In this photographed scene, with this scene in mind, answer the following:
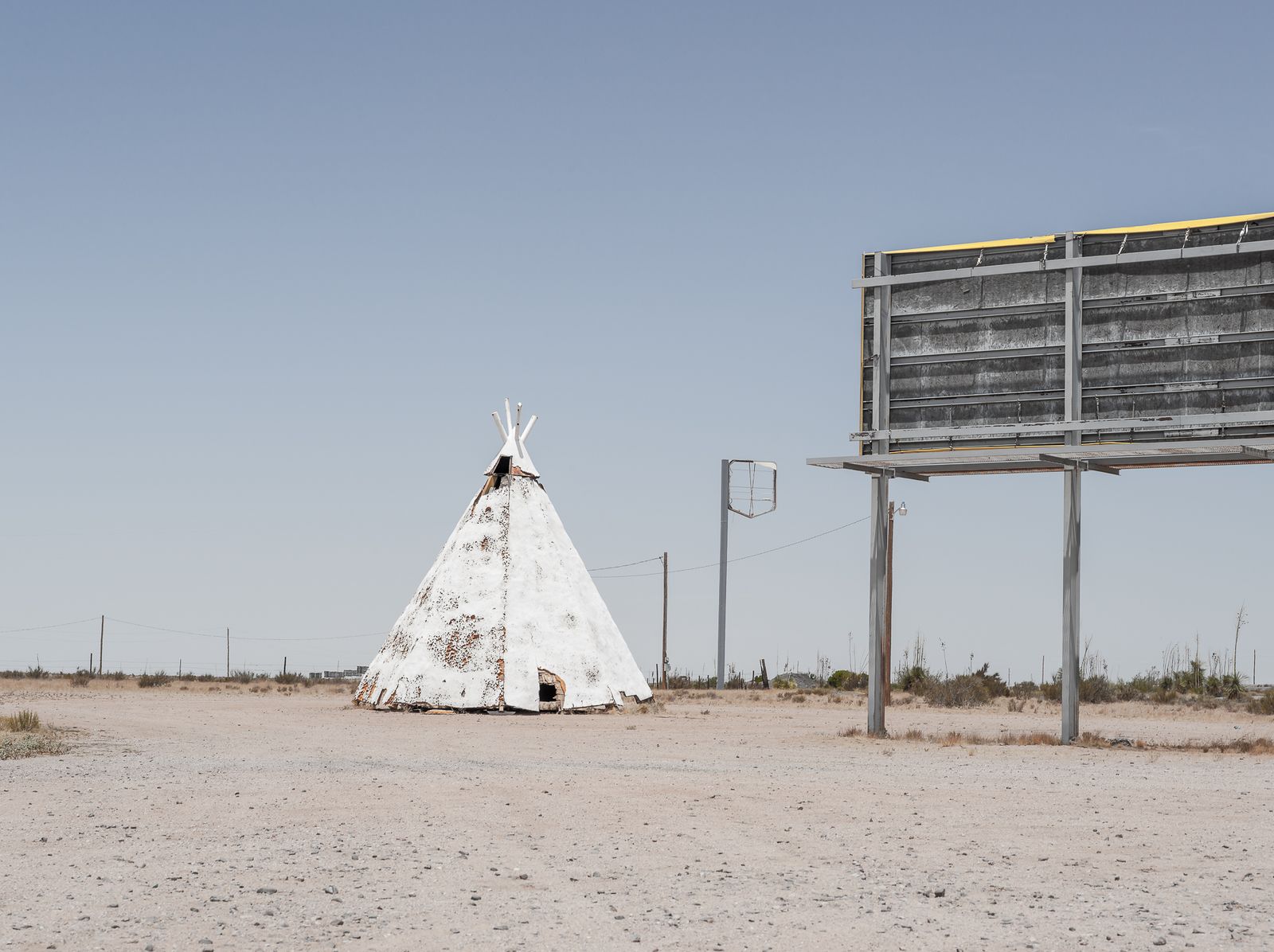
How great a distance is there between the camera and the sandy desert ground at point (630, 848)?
7.88m

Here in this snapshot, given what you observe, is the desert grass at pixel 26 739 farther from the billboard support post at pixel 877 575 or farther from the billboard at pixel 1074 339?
the billboard at pixel 1074 339

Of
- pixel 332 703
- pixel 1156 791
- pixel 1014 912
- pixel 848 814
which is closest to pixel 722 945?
pixel 1014 912

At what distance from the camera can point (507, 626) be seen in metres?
29.4

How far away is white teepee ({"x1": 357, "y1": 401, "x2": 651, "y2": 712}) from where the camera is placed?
28.9 metres

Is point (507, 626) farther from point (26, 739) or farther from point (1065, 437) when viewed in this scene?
point (1065, 437)

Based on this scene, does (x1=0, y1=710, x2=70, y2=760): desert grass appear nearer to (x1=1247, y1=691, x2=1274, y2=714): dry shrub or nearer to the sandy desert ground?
the sandy desert ground

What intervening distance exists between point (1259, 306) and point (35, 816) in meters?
16.7

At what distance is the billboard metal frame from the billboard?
32 millimetres

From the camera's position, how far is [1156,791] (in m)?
14.7

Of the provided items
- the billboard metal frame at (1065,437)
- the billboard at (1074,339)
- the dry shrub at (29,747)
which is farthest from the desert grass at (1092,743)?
the dry shrub at (29,747)

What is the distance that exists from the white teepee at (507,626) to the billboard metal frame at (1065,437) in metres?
8.25

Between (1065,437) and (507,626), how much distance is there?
12.6m

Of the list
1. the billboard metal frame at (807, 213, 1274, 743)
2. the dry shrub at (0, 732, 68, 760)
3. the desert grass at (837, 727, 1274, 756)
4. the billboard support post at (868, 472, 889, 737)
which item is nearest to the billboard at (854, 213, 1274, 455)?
the billboard metal frame at (807, 213, 1274, 743)

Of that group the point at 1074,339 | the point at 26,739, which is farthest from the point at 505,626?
the point at 1074,339
